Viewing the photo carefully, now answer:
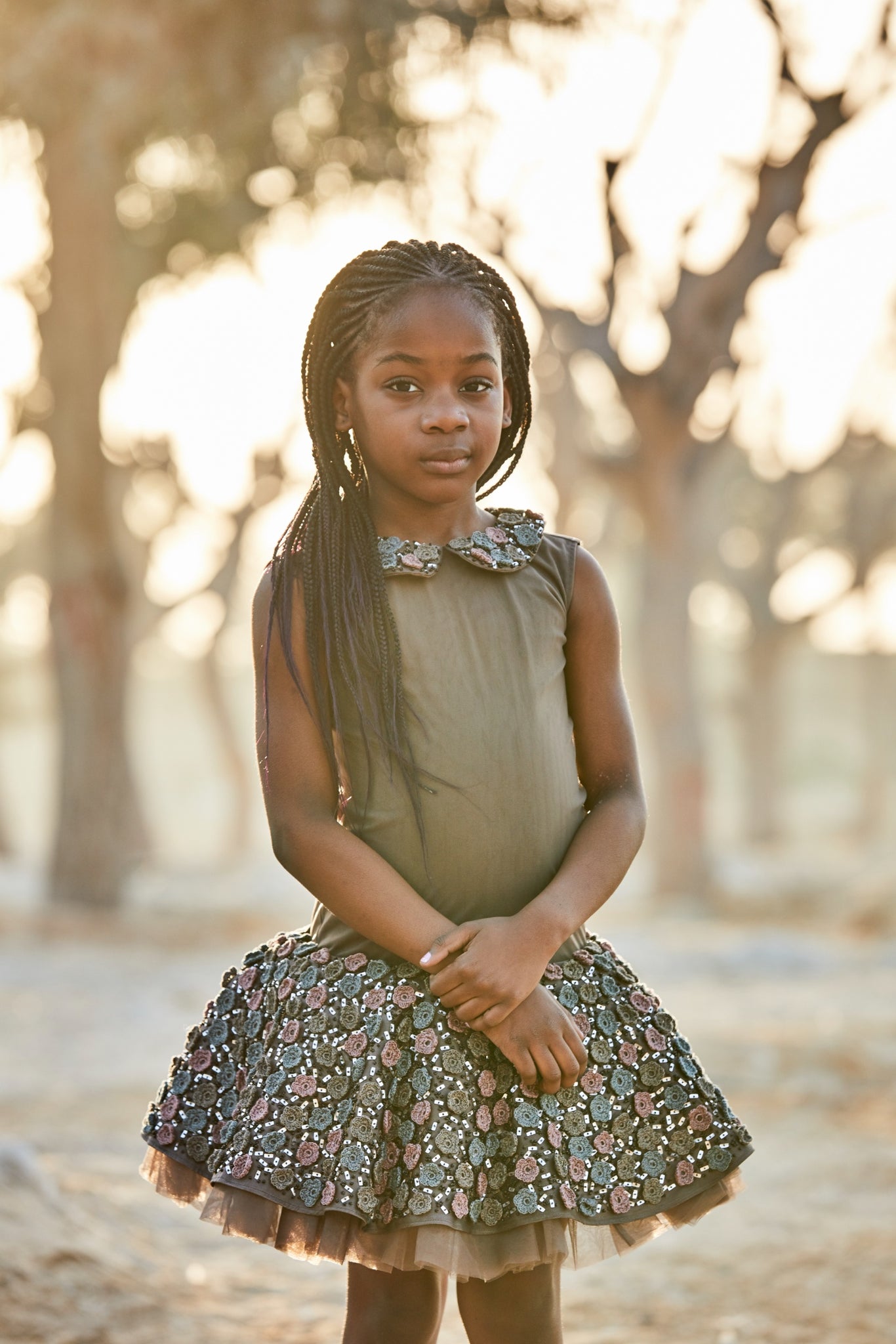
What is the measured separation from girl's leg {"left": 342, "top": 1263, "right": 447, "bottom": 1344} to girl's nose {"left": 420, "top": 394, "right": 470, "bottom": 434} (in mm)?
1129

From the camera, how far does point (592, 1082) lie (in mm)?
1992

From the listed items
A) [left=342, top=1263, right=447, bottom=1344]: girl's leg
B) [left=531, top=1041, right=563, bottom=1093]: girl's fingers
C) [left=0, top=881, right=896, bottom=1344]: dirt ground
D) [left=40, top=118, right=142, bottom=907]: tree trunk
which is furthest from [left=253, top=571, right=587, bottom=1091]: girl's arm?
[left=40, top=118, right=142, bottom=907]: tree trunk

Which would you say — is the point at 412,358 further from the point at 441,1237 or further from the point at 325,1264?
the point at 325,1264

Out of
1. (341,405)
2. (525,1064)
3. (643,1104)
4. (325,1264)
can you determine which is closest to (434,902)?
(525,1064)

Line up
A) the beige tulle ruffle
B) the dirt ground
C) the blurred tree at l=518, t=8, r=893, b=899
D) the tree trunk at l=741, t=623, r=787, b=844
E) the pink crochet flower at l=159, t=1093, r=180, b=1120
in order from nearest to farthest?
1. the beige tulle ruffle
2. the pink crochet flower at l=159, t=1093, r=180, b=1120
3. the dirt ground
4. the blurred tree at l=518, t=8, r=893, b=899
5. the tree trunk at l=741, t=623, r=787, b=844

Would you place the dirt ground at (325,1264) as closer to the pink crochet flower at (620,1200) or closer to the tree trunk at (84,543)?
the pink crochet flower at (620,1200)

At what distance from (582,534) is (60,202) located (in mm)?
10975

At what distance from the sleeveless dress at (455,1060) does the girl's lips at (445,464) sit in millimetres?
120

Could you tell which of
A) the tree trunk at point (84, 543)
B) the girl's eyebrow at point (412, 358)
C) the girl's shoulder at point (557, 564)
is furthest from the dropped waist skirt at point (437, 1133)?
the tree trunk at point (84, 543)

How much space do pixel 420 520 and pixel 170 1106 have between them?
909 mm

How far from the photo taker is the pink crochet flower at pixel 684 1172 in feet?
6.46

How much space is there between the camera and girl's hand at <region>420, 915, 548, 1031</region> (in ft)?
6.15

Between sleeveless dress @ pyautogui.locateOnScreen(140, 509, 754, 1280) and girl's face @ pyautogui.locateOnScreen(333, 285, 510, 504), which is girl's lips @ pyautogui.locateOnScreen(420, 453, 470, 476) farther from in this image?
sleeveless dress @ pyautogui.locateOnScreen(140, 509, 754, 1280)

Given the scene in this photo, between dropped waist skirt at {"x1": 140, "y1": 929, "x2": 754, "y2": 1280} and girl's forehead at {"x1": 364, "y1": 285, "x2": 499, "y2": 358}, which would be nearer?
dropped waist skirt at {"x1": 140, "y1": 929, "x2": 754, "y2": 1280}
